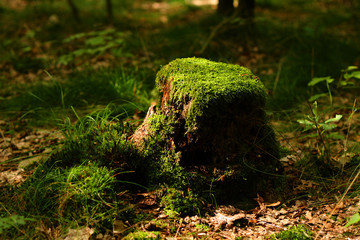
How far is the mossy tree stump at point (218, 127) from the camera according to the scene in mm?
2096

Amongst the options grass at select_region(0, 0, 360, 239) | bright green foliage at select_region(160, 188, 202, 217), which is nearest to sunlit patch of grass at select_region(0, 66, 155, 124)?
grass at select_region(0, 0, 360, 239)

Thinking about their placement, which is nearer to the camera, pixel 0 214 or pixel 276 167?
pixel 0 214

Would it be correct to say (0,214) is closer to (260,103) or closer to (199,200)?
(199,200)

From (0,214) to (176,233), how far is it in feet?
3.90

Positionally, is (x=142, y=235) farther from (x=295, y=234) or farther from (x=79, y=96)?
(x=79, y=96)

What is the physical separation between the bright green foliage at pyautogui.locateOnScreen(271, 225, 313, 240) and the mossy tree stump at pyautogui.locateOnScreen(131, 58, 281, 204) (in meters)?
0.44

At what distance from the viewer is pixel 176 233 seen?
1.92 metres

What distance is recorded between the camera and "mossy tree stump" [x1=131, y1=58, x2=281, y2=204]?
6.88 ft

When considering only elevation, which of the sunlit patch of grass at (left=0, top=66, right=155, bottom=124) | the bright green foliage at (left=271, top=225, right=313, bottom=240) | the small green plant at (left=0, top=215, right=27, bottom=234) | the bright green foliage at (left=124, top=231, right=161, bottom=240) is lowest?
the bright green foliage at (left=271, top=225, right=313, bottom=240)

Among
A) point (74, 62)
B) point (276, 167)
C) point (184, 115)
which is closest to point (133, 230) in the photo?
point (184, 115)

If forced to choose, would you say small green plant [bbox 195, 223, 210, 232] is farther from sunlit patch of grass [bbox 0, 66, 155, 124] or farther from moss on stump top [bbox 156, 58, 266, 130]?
sunlit patch of grass [bbox 0, 66, 155, 124]

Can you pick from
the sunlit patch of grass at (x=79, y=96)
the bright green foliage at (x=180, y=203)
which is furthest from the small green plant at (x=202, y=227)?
the sunlit patch of grass at (x=79, y=96)

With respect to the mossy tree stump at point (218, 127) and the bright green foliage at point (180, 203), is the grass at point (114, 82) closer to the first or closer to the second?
the bright green foliage at point (180, 203)

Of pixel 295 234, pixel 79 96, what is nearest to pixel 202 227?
pixel 295 234
